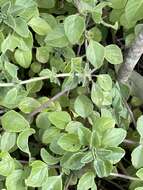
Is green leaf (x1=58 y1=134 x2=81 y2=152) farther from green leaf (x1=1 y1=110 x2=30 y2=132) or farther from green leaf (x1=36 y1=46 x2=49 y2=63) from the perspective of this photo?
green leaf (x1=36 y1=46 x2=49 y2=63)

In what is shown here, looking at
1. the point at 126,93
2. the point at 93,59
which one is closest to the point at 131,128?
the point at 126,93

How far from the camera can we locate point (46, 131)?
1049 millimetres

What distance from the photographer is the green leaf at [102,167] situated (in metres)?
0.94

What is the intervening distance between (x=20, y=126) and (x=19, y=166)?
80 mm

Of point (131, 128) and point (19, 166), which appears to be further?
point (131, 128)

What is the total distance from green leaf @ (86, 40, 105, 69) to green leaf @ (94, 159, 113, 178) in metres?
0.20

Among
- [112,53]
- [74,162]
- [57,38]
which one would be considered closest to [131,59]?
[112,53]

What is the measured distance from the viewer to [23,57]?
3.69ft

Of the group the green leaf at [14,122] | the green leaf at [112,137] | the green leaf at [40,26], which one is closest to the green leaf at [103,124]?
the green leaf at [112,137]

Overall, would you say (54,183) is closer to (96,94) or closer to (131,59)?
(96,94)

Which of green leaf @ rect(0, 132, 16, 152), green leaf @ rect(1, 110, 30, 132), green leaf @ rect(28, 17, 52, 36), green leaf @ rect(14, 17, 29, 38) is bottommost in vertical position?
green leaf @ rect(0, 132, 16, 152)

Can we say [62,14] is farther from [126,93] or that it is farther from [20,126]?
[20,126]

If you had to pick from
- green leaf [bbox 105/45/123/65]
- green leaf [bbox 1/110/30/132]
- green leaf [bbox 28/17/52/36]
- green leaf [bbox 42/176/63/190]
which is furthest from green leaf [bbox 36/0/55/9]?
green leaf [bbox 42/176/63/190]

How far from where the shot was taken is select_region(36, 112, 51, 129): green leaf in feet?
3.52
